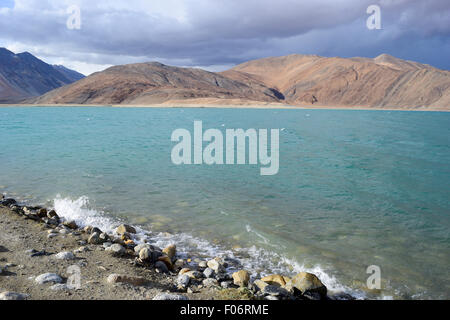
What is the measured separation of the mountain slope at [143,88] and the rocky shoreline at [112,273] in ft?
445

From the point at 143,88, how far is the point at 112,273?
158444 mm

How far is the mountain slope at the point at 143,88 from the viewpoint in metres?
148

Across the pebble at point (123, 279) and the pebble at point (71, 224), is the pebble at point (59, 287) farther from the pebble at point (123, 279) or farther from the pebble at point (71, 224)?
the pebble at point (71, 224)

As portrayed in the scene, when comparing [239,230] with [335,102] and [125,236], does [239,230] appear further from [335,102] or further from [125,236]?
[335,102]

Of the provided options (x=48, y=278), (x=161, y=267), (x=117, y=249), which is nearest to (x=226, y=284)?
(x=161, y=267)

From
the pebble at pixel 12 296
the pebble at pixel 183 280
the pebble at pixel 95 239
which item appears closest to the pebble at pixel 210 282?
the pebble at pixel 183 280

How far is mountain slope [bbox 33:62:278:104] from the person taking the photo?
147750mm

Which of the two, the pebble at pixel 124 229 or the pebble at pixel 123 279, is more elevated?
the pebble at pixel 123 279

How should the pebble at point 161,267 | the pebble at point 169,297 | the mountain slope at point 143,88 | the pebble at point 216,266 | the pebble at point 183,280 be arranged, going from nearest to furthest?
the pebble at point 169,297
the pebble at point 183,280
the pebble at point 161,267
the pebble at point 216,266
the mountain slope at point 143,88

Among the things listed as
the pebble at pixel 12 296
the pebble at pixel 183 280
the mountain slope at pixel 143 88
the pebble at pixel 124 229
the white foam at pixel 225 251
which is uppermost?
the mountain slope at pixel 143 88

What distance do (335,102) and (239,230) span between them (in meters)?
174

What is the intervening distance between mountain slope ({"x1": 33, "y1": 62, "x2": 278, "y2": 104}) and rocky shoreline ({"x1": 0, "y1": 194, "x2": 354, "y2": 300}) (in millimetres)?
135527

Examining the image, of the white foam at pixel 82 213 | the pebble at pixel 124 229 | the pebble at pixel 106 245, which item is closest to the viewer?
the pebble at pixel 106 245
